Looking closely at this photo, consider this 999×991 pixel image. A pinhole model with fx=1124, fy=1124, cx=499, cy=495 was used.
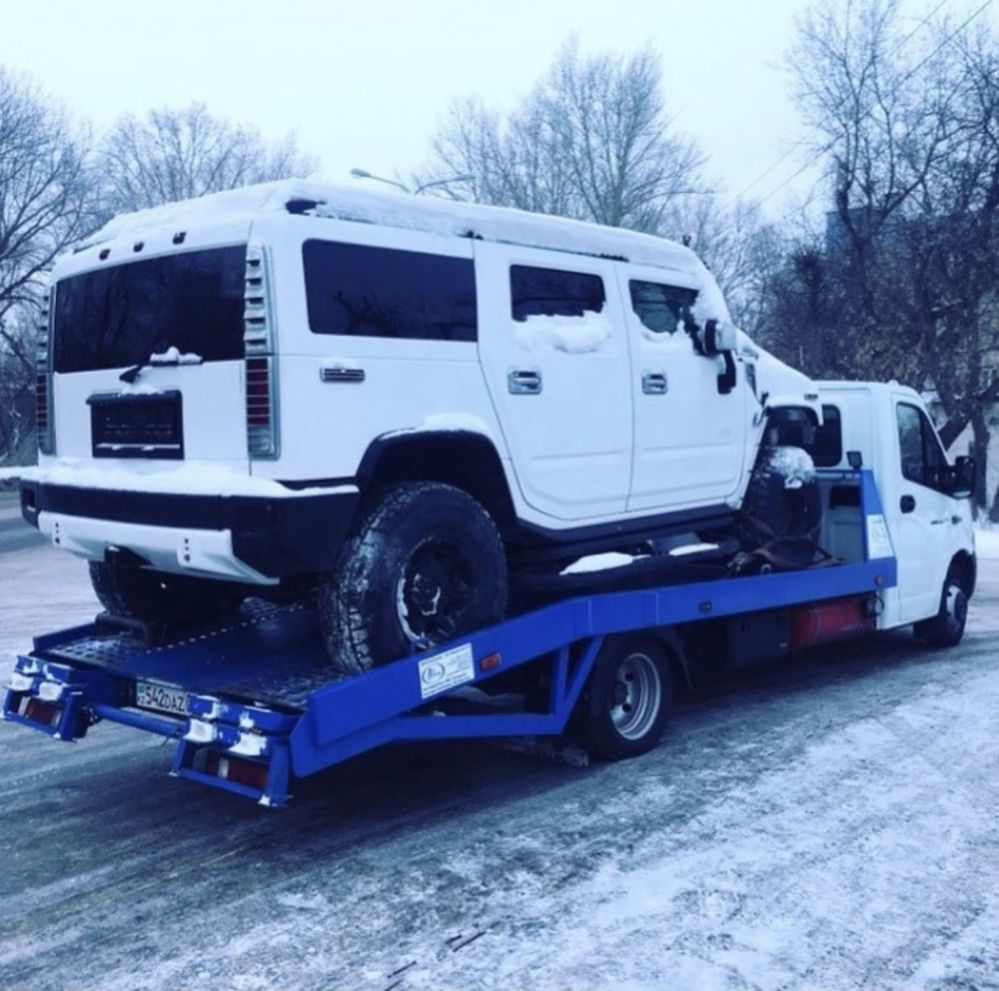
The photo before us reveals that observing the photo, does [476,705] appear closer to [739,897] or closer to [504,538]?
[504,538]

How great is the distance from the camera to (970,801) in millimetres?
5449

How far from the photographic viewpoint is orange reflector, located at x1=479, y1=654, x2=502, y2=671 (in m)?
5.08

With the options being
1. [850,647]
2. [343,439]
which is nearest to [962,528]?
[850,647]

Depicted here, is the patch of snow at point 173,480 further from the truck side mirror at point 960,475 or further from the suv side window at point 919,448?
the truck side mirror at point 960,475

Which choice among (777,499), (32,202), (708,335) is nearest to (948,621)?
(777,499)

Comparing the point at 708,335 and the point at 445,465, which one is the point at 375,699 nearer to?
the point at 445,465

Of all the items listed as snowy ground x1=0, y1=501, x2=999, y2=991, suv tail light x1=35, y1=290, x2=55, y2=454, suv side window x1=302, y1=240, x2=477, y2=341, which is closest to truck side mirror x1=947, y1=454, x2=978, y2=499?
snowy ground x1=0, y1=501, x2=999, y2=991

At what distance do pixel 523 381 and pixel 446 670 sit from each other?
60.6 inches

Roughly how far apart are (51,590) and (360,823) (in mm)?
9230

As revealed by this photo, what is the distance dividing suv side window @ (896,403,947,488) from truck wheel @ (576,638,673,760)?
3.21 m

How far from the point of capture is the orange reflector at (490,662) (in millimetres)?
5077

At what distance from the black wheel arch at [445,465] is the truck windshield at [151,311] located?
2.46 feet

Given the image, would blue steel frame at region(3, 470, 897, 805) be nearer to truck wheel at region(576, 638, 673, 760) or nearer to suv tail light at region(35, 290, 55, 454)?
truck wheel at region(576, 638, 673, 760)

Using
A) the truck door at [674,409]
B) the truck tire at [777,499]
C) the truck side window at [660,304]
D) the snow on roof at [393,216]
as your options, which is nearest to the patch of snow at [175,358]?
the snow on roof at [393,216]
